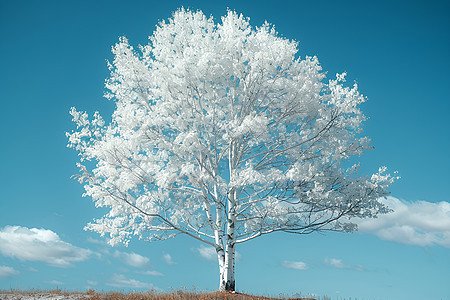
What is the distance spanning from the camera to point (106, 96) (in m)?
16.2

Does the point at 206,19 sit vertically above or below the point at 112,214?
above

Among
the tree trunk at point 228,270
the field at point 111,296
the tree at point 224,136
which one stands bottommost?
the field at point 111,296

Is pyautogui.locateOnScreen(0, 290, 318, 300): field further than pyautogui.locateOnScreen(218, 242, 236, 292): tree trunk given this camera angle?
No

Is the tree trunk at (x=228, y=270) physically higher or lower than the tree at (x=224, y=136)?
lower

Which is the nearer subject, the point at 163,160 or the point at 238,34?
the point at 238,34

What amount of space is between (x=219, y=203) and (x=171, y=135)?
3.33 m

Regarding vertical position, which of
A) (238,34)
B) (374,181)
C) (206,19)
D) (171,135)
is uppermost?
(206,19)

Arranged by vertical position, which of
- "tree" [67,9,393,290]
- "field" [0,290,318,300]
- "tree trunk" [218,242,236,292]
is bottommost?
"field" [0,290,318,300]

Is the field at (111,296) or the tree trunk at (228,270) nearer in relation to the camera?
the field at (111,296)

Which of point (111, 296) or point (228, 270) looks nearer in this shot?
point (111, 296)

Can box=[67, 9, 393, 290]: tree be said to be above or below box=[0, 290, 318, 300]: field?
above

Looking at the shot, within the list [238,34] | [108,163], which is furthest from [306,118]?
[108,163]

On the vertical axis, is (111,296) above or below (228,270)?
below

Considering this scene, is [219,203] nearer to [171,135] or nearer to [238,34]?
[171,135]
